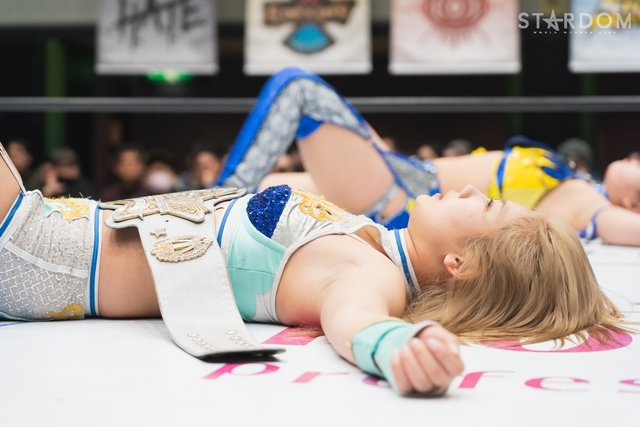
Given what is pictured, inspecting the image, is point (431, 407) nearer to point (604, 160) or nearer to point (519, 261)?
point (519, 261)

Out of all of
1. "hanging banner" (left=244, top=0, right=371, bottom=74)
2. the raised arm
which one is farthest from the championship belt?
"hanging banner" (left=244, top=0, right=371, bottom=74)

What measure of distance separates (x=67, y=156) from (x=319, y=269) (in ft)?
12.3

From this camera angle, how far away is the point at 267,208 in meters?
1.26

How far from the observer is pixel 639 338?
1.22m

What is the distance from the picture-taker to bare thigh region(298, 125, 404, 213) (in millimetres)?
2203

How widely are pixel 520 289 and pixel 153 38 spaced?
3.85m

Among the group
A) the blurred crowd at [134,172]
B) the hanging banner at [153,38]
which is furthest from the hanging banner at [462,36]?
the hanging banner at [153,38]

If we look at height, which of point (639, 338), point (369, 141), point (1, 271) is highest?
point (369, 141)

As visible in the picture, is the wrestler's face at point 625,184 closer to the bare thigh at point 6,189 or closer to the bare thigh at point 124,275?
the bare thigh at point 124,275

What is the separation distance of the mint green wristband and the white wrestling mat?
0.07 feet

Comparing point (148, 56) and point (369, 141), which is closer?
point (369, 141)

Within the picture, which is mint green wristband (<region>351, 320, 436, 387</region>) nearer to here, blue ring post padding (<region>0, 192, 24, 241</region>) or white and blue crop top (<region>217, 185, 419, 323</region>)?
white and blue crop top (<region>217, 185, 419, 323</region>)

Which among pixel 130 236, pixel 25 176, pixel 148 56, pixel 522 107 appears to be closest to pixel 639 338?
pixel 130 236

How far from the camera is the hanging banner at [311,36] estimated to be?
15.1 ft
